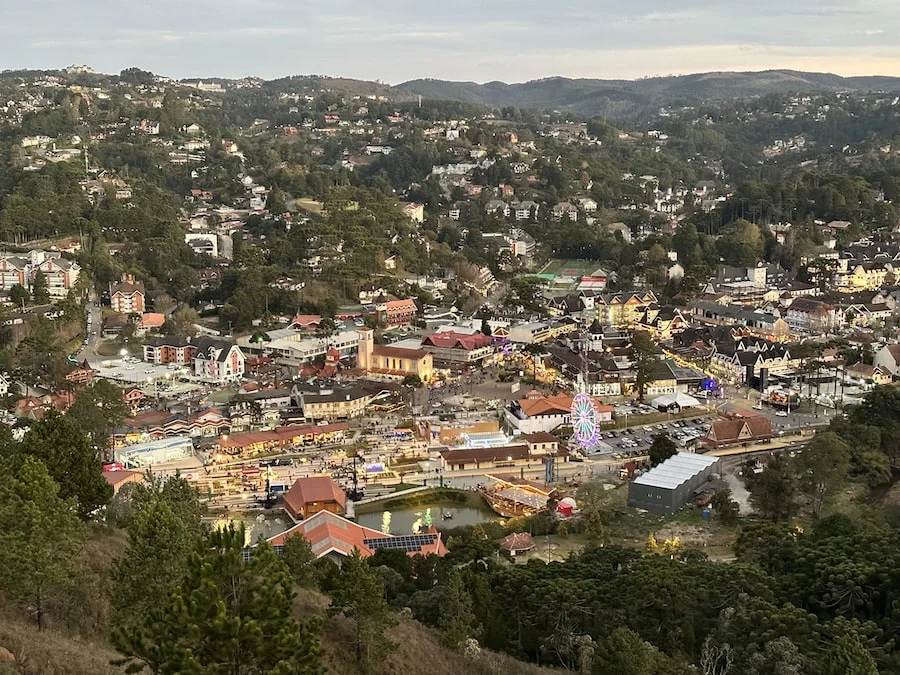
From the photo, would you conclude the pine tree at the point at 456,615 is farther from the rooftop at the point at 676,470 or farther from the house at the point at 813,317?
the house at the point at 813,317

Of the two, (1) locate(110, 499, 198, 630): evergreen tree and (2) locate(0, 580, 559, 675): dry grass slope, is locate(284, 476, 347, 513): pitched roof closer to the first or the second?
(2) locate(0, 580, 559, 675): dry grass slope

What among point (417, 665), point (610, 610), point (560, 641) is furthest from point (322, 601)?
point (610, 610)

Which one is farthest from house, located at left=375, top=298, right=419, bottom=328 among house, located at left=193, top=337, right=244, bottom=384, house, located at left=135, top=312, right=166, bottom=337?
house, located at left=193, top=337, right=244, bottom=384

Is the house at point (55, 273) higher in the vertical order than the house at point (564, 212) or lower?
lower

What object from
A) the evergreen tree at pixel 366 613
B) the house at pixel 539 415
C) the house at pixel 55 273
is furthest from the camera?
the house at pixel 55 273

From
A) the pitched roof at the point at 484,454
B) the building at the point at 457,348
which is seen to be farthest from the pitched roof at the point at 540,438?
the building at the point at 457,348
